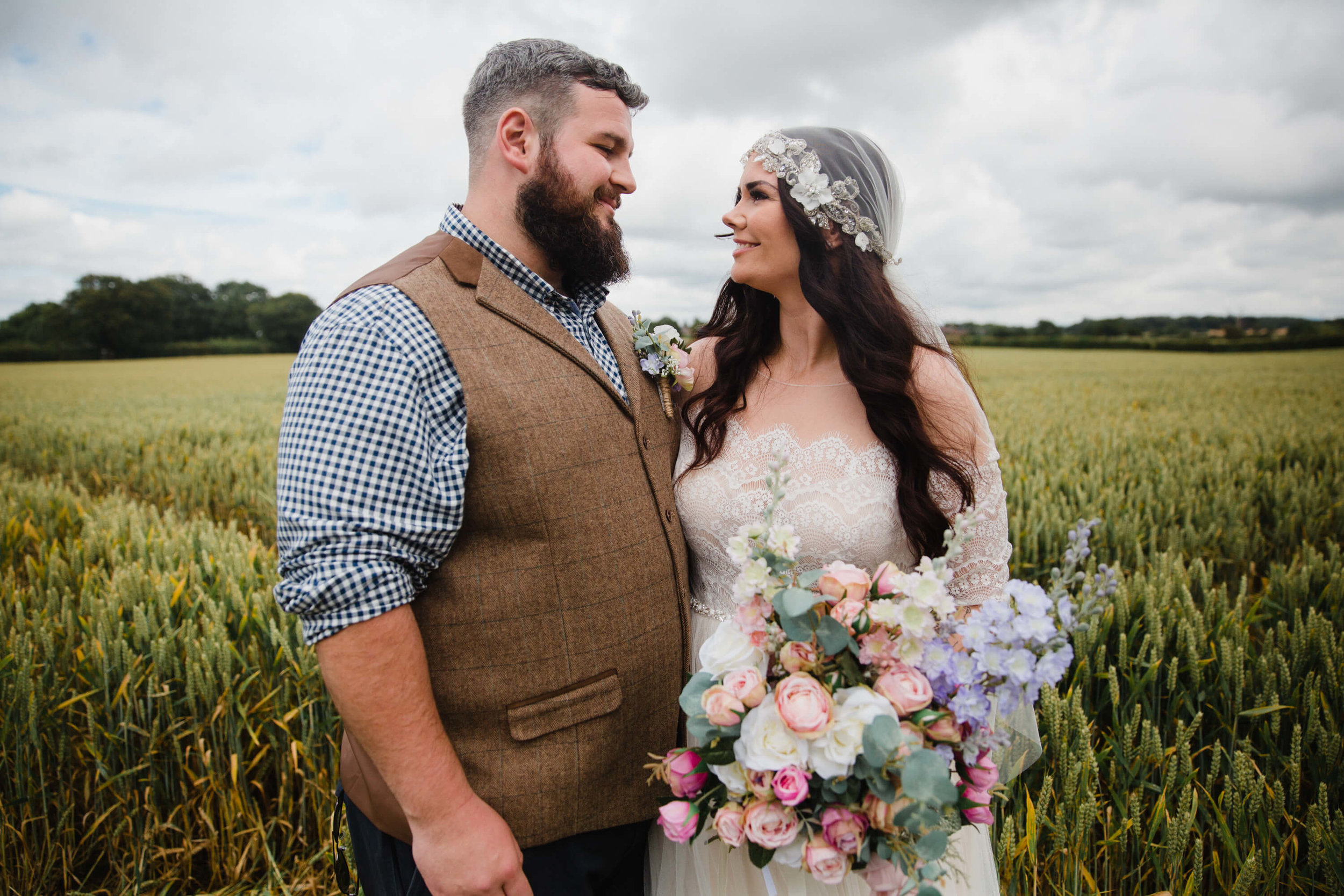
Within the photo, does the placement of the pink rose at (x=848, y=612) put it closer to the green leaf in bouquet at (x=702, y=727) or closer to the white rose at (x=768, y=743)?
the white rose at (x=768, y=743)

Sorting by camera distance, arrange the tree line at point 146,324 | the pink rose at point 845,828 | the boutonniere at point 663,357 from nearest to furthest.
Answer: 1. the pink rose at point 845,828
2. the boutonniere at point 663,357
3. the tree line at point 146,324

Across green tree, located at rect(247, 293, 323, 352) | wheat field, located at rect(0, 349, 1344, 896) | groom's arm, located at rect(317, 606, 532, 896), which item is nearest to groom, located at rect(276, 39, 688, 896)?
groom's arm, located at rect(317, 606, 532, 896)

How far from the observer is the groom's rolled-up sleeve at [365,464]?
4.26ft

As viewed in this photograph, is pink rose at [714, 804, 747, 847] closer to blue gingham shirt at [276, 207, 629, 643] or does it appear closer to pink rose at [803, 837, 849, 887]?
pink rose at [803, 837, 849, 887]

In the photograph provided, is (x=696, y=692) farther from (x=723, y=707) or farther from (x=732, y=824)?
(x=732, y=824)

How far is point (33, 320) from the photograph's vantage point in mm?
51812

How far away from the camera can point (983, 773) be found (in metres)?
1.16

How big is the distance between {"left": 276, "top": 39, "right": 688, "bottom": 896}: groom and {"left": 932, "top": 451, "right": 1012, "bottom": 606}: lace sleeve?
79cm

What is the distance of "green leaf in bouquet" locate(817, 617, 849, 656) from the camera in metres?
1.06

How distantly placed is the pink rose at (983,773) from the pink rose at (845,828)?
22 cm

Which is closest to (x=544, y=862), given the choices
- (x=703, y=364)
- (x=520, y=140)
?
(x=703, y=364)

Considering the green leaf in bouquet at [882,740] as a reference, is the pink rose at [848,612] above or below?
above

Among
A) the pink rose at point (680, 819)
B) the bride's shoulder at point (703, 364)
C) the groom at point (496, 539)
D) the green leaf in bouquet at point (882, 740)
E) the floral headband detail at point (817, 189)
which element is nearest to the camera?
the green leaf in bouquet at point (882, 740)

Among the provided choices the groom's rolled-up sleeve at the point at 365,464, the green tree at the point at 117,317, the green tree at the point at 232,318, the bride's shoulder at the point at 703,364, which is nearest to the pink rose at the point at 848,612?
the groom's rolled-up sleeve at the point at 365,464
